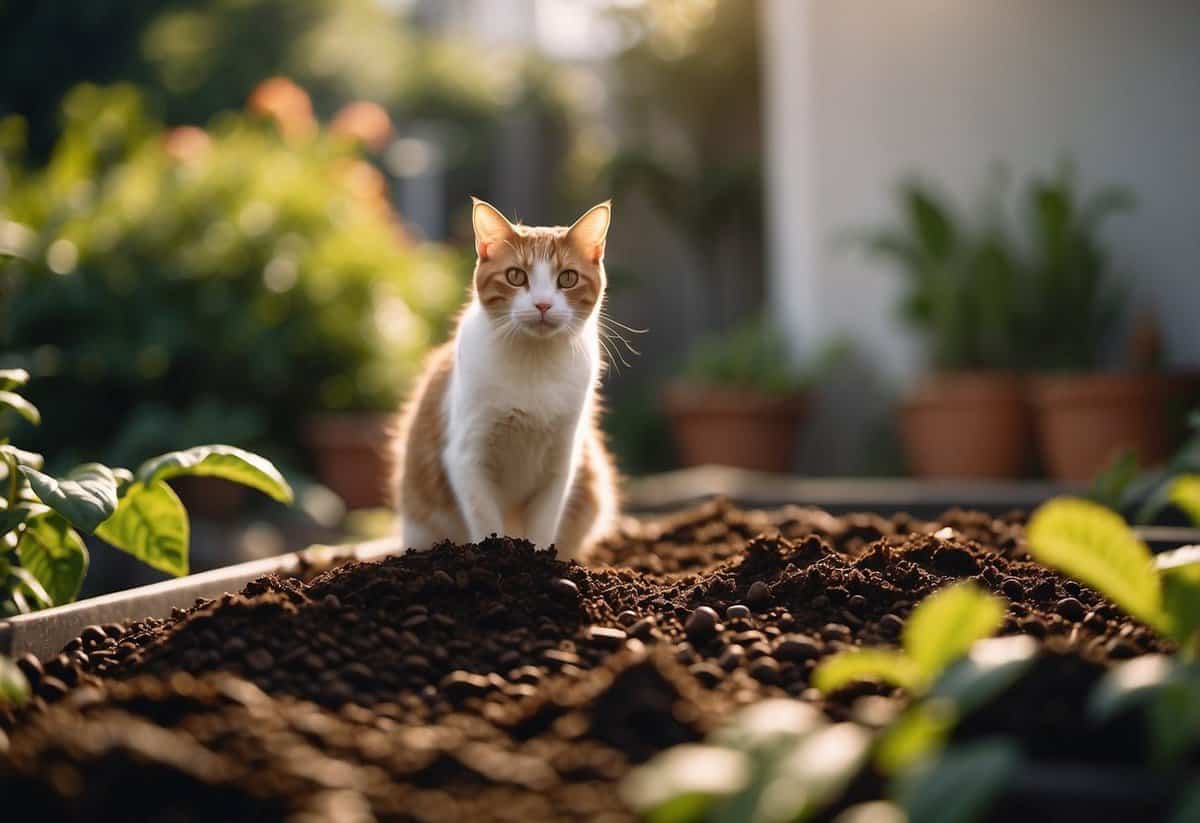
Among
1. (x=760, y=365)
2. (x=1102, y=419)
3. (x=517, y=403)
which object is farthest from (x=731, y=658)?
(x=760, y=365)

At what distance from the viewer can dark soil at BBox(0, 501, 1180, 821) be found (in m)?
1.00

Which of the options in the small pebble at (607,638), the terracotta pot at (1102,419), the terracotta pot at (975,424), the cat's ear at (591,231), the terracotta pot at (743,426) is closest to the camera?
the small pebble at (607,638)

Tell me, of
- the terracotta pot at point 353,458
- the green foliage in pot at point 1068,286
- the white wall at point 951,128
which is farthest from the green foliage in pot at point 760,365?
the terracotta pot at point 353,458

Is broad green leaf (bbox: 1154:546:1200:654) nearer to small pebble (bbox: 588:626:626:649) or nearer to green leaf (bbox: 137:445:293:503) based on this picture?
small pebble (bbox: 588:626:626:649)

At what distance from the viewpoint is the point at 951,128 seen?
20.1 ft

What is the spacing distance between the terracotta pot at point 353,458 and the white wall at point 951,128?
290 cm

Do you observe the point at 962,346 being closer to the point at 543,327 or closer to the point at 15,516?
the point at 543,327

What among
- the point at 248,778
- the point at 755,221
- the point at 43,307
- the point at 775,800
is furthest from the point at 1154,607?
the point at 755,221

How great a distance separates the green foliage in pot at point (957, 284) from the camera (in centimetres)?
523

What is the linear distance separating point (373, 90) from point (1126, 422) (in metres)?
11.4

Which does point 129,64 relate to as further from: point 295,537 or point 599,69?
point 295,537

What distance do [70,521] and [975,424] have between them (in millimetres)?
4346

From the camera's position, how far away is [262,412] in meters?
5.62

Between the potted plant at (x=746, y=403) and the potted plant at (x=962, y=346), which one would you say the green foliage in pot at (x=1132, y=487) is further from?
the potted plant at (x=746, y=403)
